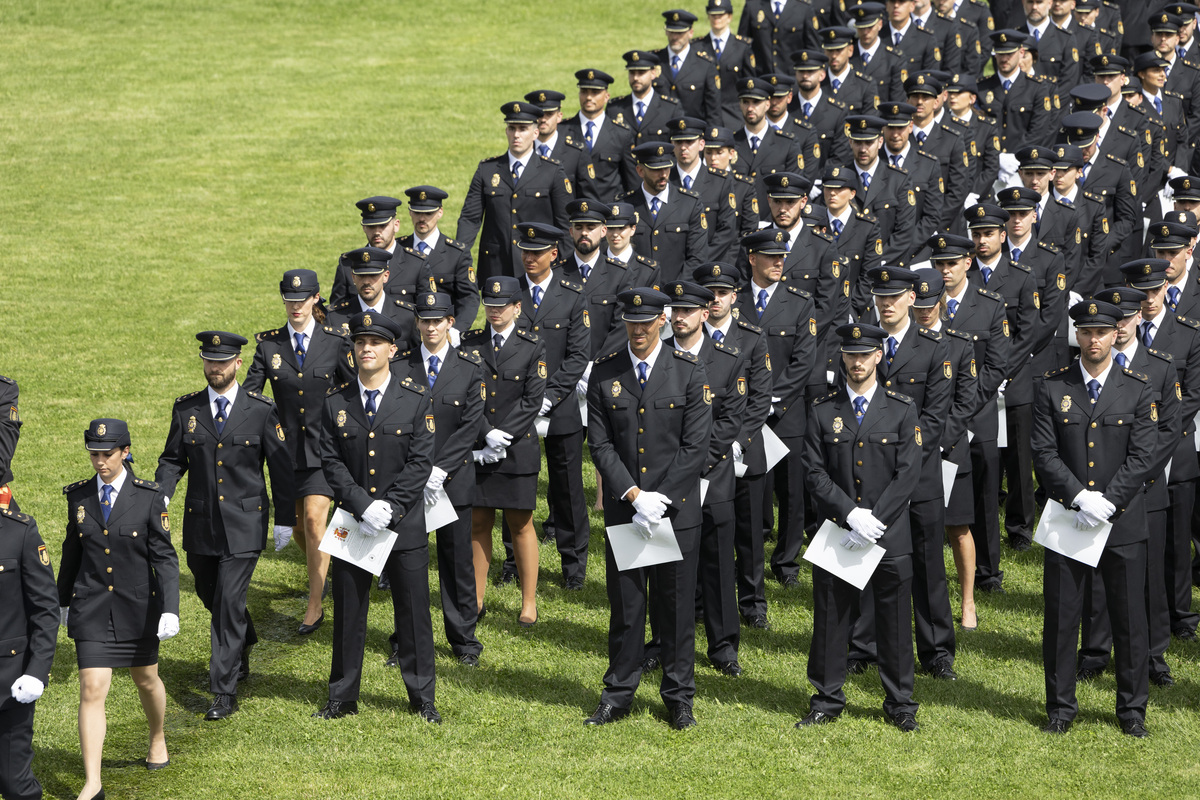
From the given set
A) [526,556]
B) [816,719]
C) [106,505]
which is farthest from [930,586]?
[106,505]

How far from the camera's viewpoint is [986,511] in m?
12.2

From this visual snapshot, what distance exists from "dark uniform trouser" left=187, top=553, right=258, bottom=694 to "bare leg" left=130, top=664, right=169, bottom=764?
646 millimetres

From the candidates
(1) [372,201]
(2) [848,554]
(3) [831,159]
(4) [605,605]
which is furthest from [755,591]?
(3) [831,159]

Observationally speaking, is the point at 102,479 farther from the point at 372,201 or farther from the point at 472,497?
the point at 372,201

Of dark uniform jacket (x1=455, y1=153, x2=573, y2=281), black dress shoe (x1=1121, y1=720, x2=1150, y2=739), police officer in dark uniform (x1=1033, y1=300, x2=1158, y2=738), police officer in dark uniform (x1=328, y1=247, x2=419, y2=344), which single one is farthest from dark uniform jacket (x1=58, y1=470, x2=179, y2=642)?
black dress shoe (x1=1121, y1=720, x2=1150, y2=739)

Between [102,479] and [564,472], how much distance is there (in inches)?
160

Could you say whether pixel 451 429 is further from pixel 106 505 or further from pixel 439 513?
pixel 106 505

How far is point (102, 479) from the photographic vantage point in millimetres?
Answer: 9547

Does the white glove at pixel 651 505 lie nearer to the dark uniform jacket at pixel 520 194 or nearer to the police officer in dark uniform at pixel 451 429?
the police officer in dark uniform at pixel 451 429

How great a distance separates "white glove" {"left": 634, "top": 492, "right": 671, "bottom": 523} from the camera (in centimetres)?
966

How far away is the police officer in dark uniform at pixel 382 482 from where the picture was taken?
33.0 feet

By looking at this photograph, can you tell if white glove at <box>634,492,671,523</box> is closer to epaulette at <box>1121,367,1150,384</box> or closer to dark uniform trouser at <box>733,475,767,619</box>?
dark uniform trouser at <box>733,475,767,619</box>

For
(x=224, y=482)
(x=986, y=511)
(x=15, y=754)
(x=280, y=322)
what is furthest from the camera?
(x=280, y=322)

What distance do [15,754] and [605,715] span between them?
378 centimetres
